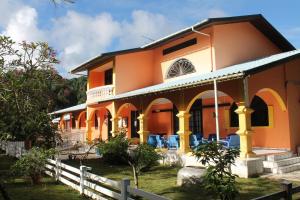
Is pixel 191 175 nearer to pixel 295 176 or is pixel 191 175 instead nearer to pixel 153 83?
pixel 295 176

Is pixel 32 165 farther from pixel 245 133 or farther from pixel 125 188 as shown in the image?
pixel 245 133

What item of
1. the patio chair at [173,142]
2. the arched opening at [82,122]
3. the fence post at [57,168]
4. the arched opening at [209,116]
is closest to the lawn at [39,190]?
the fence post at [57,168]

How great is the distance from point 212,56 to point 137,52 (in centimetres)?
583

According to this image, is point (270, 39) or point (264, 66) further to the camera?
point (270, 39)

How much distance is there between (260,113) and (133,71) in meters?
8.33

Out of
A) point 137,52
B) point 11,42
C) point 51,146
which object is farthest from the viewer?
point 137,52

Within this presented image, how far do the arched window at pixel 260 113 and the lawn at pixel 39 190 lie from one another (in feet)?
29.3

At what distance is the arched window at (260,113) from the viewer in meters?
15.6

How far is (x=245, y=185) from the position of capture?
10.5 metres

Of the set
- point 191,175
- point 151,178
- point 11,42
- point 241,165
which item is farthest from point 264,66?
point 11,42

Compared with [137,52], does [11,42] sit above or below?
below

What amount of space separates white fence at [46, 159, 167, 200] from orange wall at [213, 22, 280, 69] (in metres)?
8.65

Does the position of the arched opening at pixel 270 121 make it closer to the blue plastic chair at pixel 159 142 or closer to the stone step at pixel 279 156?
the stone step at pixel 279 156

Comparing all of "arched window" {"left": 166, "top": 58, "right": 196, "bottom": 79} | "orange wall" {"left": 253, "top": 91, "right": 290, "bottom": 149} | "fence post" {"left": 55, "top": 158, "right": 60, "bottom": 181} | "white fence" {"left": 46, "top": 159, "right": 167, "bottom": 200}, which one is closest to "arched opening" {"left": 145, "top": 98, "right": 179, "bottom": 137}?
"arched window" {"left": 166, "top": 58, "right": 196, "bottom": 79}
